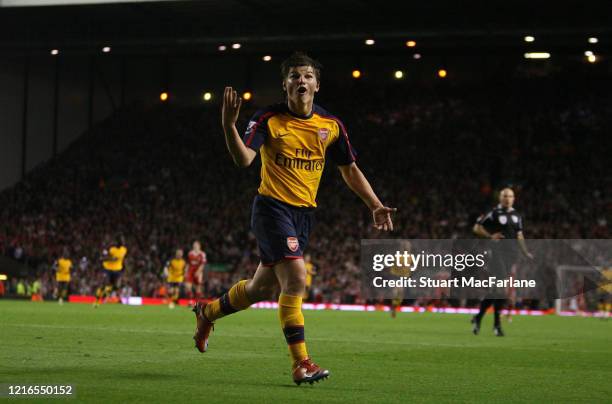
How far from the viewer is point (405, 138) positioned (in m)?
43.4

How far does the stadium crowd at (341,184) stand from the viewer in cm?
3719

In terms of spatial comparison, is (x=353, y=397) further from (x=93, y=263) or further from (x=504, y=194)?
(x=93, y=263)

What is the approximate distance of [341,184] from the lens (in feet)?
136

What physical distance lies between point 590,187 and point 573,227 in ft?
10.7

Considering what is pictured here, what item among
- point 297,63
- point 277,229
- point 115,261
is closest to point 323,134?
point 297,63

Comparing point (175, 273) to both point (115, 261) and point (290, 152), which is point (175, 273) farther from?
point (290, 152)

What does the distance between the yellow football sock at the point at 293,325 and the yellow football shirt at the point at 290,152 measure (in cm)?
71

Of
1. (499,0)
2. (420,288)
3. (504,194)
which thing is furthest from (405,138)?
(504,194)

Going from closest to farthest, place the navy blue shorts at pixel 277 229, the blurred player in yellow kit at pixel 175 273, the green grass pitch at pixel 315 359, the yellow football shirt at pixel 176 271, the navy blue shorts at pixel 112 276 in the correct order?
the green grass pitch at pixel 315 359, the navy blue shorts at pixel 277 229, the navy blue shorts at pixel 112 276, the blurred player in yellow kit at pixel 175 273, the yellow football shirt at pixel 176 271

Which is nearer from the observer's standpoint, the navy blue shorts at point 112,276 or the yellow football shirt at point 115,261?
the yellow football shirt at point 115,261

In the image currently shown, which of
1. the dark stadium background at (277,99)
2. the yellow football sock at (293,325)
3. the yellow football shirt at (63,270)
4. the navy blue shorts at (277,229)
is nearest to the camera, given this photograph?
the yellow football sock at (293,325)

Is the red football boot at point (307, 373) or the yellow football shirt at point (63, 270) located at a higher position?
the yellow football shirt at point (63, 270)

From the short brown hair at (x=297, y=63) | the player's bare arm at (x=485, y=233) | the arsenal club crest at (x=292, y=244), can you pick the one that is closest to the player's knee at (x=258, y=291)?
the arsenal club crest at (x=292, y=244)

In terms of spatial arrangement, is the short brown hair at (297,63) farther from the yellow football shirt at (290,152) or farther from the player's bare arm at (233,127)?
the player's bare arm at (233,127)
